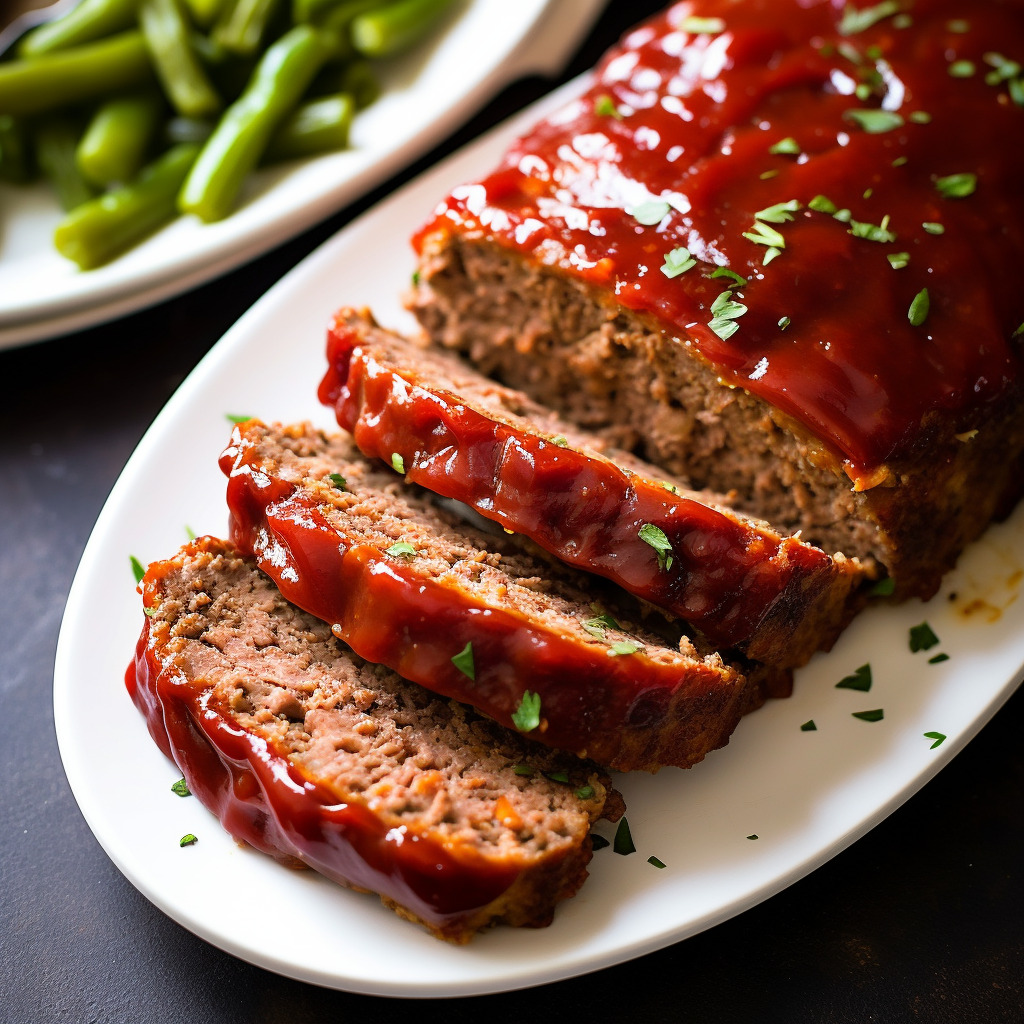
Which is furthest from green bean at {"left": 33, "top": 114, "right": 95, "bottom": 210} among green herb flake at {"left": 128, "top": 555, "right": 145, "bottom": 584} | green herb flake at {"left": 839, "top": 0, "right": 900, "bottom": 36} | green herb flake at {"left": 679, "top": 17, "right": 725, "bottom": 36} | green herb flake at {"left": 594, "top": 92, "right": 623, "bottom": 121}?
green herb flake at {"left": 839, "top": 0, "right": 900, "bottom": 36}

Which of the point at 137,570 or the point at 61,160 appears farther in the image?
the point at 61,160

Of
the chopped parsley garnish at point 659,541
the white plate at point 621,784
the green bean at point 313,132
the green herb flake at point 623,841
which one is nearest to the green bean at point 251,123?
the green bean at point 313,132

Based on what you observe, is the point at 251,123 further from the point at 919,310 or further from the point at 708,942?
the point at 708,942

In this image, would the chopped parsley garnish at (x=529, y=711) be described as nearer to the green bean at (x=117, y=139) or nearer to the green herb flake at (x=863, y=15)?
the green herb flake at (x=863, y=15)

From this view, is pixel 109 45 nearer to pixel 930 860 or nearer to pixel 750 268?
pixel 750 268

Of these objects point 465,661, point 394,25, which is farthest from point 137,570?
point 394,25

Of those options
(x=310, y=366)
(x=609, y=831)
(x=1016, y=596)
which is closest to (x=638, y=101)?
(x=310, y=366)
